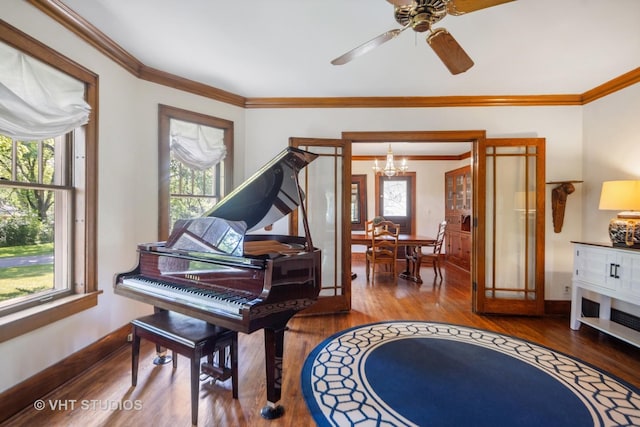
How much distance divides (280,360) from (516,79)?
3.61m

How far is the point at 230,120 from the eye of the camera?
11.5ft

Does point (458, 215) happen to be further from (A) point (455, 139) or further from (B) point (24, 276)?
(B) point (24, 276)

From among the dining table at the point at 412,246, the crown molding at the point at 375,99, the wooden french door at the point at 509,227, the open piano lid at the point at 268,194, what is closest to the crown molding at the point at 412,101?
the crown molding at the point at 375,99

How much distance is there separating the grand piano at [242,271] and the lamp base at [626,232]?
9.53 ft

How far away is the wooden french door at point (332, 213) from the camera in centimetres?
353

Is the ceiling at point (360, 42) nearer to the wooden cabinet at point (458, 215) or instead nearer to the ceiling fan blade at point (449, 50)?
the ceiling fan blade at point (449, 50)

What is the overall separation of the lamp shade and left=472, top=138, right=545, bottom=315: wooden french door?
79cm

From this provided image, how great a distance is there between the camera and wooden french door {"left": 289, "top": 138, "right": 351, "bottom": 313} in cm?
353

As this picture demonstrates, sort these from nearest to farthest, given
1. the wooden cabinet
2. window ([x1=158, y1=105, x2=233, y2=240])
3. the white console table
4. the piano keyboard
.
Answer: the piano keyboard → the white console table → window ([x1=158, y1=105, x2=233, y2=240]) → the wooden cabinet

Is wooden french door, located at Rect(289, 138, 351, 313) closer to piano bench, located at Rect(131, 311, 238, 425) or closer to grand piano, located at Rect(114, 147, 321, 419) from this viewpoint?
grand piano, located at Rect(114, 147, 321, 419)

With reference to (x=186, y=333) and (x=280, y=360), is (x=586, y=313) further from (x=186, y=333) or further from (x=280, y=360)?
(x=186, y=333)

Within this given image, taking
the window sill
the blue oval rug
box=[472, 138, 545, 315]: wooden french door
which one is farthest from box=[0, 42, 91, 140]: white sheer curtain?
box=[472, 138, 545, 315]: wooden french door

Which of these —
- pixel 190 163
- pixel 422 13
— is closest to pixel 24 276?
pixel 190 163

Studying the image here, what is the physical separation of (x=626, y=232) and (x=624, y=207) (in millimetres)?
262
